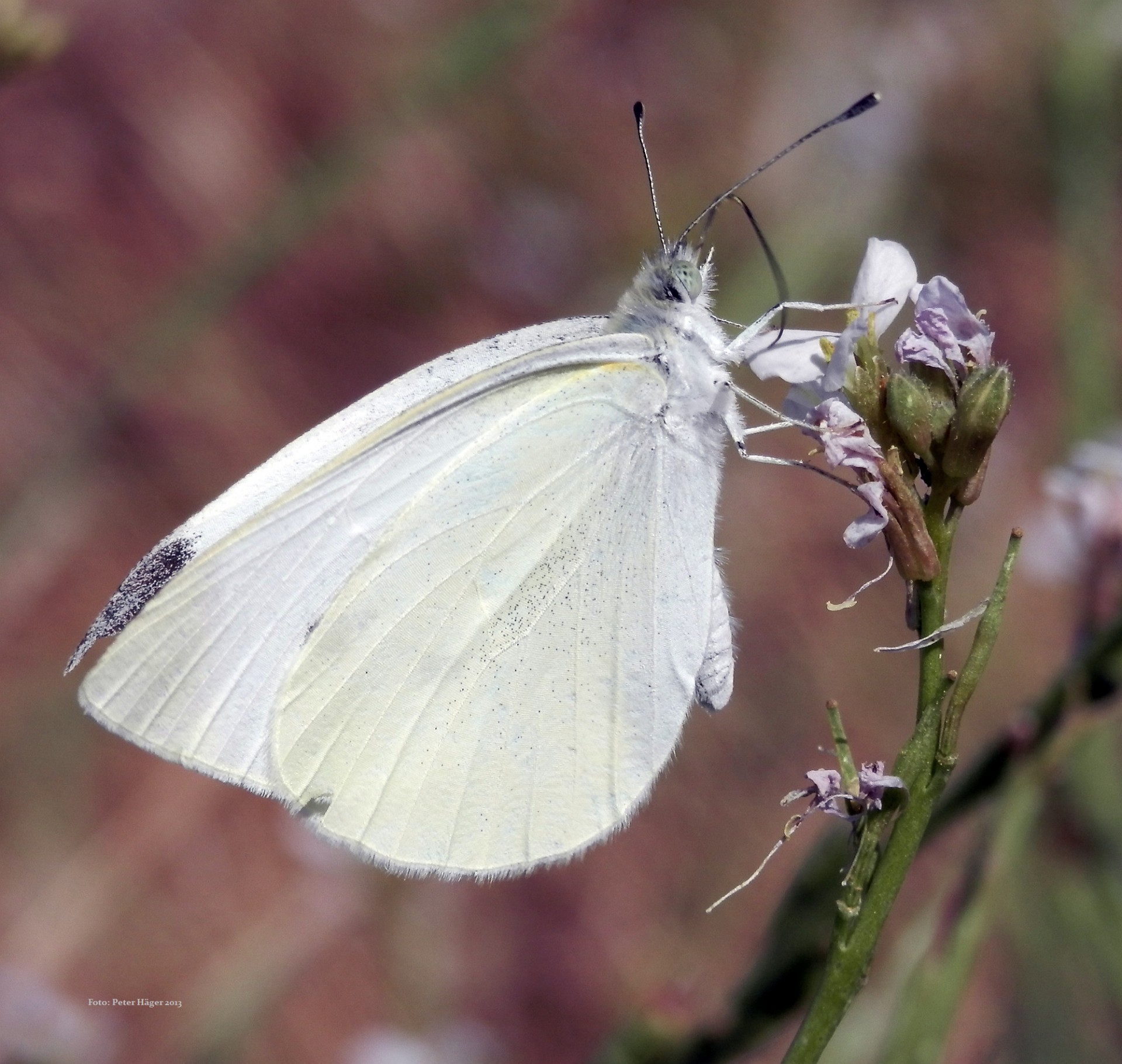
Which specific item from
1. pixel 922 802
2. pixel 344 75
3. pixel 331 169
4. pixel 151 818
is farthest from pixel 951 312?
pixel 344 75

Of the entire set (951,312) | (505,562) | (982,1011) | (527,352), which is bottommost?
(982,1011)

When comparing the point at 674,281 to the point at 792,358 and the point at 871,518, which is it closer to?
the point at 792,358

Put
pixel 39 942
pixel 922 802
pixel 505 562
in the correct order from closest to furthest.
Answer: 1. pixel 922 802
2. pixel 505 562
3. pixel 39 942

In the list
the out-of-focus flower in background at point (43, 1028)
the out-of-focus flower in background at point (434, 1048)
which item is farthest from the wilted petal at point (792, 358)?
the out-of-focus flower in background at point (434, 1048)

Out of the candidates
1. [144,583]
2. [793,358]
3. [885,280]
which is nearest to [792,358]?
[793,358]

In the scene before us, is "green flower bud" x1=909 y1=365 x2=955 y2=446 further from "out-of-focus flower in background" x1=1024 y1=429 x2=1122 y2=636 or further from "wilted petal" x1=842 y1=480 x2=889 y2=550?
"out-of-focus flower in background" x1=1024 y1=429 x2=1122 y2=636

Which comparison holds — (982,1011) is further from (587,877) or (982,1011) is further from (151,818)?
(151,818)

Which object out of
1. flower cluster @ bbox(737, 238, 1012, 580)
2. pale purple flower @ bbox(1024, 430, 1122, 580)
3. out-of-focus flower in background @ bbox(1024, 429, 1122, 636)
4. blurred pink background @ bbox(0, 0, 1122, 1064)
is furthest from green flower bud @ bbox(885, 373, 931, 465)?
blurred pink background @ bbox(0, 0, 1122, 1064)

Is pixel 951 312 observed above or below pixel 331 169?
below
